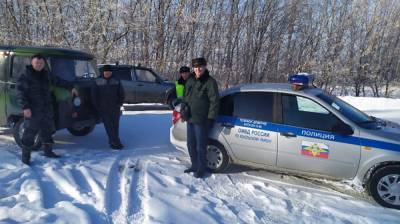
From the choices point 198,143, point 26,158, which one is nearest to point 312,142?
point 198,143

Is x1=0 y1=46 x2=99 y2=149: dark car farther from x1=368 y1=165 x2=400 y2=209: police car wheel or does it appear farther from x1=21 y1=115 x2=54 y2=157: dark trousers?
x1=368 y1=165 x2=400 y2=209: police car wheel

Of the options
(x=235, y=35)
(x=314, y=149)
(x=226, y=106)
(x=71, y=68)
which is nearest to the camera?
(x=314, y=149)

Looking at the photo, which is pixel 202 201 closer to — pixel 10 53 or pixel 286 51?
pixel 10 53

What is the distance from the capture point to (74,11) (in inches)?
727

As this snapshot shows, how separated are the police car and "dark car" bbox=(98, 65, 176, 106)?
7508mm

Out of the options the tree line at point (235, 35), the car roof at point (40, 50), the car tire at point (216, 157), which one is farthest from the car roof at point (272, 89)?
the tree line at point (235, 35)

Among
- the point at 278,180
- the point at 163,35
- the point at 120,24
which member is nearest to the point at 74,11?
the point at 120,24

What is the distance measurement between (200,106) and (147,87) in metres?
8.25

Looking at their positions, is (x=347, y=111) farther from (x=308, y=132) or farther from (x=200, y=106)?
(x=200, y=106)

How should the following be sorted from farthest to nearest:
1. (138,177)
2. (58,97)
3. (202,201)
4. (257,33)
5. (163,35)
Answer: (257,33) → (163,35) → (58,97) → (138,177) → (202,201)

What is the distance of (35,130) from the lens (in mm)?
5594

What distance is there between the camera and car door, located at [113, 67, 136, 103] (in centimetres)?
1298

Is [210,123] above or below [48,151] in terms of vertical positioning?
above

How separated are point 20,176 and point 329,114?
460 centimetres
